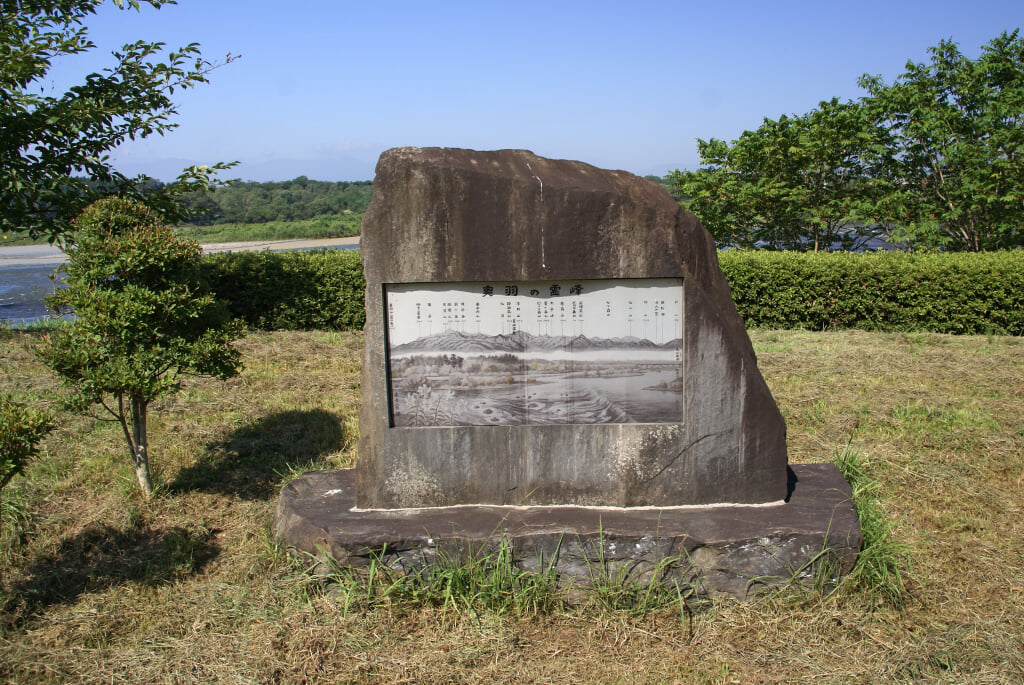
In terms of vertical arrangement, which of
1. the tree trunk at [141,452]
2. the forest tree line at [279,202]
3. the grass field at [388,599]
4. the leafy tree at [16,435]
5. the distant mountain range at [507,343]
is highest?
the forest tree line at [279,202]

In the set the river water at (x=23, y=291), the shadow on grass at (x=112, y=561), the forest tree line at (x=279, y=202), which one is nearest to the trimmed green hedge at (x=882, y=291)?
the river water at (x=23, y=291)

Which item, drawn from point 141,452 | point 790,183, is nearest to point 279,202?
point 790,183

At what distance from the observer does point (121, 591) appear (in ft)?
11.8

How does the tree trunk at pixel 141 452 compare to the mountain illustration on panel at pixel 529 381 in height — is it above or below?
below

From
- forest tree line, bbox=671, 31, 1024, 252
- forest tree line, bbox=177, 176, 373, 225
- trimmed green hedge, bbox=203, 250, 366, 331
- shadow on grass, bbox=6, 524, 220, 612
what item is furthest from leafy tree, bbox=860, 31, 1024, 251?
forest tree line, bbox=177, 176, 373, 225

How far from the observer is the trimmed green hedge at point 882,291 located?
8742 mm

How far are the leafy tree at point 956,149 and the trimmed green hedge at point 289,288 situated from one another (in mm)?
8242

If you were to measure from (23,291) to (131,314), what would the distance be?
13138 millimetres

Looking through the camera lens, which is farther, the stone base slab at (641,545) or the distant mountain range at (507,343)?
the distant mountain range at (507,343)

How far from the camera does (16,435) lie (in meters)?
3.23

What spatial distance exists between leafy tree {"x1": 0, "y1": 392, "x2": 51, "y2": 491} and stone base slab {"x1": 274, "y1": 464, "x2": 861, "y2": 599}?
1277 mm

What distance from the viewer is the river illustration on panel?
367cm

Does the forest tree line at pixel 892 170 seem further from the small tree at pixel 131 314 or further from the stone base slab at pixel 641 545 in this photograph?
the small tree at pixel 131 314

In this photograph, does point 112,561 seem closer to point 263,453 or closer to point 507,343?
point 263,453
